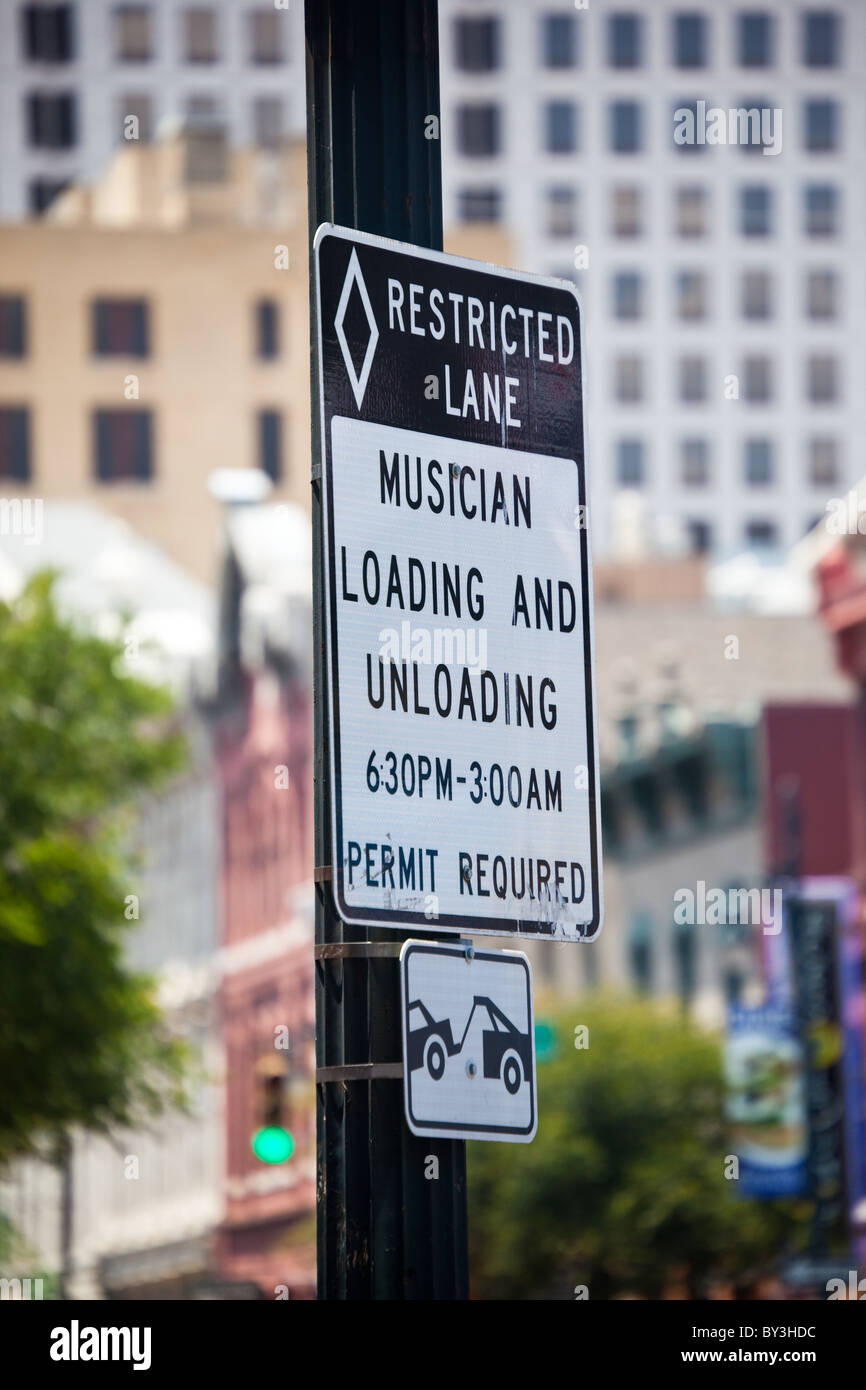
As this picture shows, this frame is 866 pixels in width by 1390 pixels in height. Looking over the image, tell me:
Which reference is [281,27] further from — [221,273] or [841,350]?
[221,273]

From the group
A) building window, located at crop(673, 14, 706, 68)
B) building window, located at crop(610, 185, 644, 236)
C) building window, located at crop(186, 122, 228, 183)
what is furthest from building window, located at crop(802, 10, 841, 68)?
building window, located at crop(186, 122, 228, 183)

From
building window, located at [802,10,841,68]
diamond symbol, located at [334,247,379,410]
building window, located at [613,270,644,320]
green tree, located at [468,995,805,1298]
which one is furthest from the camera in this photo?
building window, located at [802,10,841,68]

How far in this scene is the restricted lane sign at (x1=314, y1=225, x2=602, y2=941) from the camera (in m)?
5.37

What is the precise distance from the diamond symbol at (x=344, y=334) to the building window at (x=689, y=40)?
4984 inches

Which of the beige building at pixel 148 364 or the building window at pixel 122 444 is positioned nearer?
the beige building at pixel 148 364

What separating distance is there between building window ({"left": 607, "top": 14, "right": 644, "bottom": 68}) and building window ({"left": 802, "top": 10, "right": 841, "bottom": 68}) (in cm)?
763

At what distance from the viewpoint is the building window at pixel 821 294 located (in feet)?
409

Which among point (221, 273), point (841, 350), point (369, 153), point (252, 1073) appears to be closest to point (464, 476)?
point (369, 153)

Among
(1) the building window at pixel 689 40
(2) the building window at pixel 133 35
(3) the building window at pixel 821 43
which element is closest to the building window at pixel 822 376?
(3) the building window at pixel 821 43

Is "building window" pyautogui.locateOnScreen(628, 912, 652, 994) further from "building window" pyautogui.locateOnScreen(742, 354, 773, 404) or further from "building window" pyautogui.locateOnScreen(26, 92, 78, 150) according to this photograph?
"building window" pyautogui.locateOnScreen(26, 92, 78, 150)

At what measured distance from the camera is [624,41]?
417 ft

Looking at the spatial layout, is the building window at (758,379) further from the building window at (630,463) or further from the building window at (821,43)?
the building window at (821,43)

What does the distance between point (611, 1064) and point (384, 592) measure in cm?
4315

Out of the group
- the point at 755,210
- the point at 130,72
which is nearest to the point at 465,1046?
the point at 130,72
